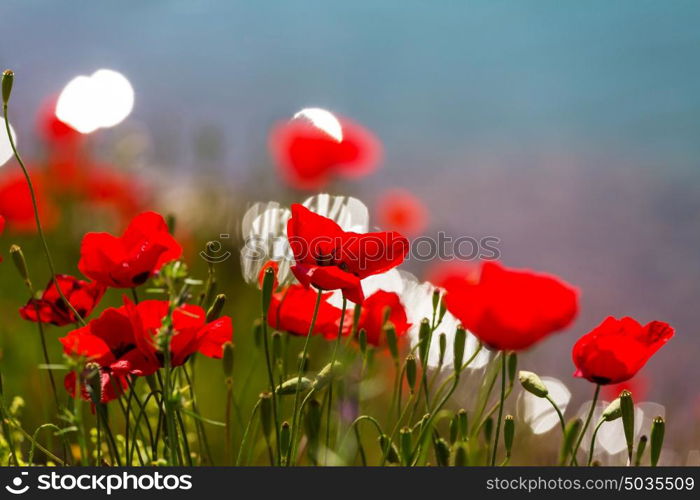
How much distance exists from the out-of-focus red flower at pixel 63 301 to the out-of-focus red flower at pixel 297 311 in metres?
0.17

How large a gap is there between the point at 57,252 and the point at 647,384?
4.28 ft

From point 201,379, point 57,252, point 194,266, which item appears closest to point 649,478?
point 201,379

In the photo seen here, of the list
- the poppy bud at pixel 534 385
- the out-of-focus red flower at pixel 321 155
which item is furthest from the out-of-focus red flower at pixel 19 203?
the poppy bud at pixel 534 385

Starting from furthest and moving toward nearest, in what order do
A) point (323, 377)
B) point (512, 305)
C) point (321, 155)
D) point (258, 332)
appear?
point (321, 155)
point (258, 332)
point (323, 377)
point (512, 305)

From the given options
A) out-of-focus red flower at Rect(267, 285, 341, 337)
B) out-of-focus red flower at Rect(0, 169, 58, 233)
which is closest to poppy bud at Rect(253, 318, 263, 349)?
out-of-focus red flower at Rect(267, 285, 341, 337)

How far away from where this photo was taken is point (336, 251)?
749 millimetres

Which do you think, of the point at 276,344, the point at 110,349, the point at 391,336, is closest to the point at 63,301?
the point at 110,349

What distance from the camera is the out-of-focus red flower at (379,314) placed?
2.79ft

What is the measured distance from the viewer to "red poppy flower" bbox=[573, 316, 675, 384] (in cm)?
72

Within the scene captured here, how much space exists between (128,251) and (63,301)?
105mm

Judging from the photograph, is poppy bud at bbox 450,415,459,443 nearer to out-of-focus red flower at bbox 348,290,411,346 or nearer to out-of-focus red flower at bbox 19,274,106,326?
out-of-focus red flower at bbox 348,290,411,346

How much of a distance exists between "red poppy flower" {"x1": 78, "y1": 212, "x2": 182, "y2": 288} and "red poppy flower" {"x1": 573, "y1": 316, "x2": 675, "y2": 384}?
370mm

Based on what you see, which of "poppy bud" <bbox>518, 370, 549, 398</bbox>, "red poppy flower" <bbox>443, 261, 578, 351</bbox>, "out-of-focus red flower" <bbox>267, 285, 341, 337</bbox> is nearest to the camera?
"red poppy flower" <bbox>443, 261, 578, 351</bbox>

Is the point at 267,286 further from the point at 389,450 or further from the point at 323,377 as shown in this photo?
the point at 389,450
